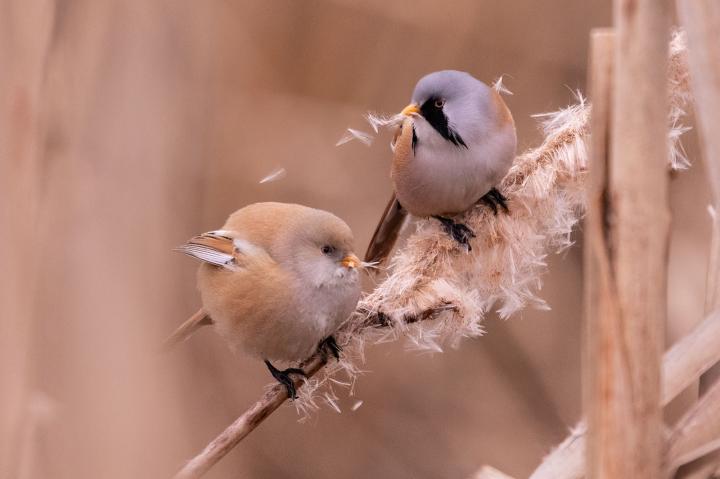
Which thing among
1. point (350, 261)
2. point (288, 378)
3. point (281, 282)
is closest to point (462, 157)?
point (350, 261)

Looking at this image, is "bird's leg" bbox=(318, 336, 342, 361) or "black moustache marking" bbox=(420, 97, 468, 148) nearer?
"bird's leg" bbox=(318, 336, 342, 361)

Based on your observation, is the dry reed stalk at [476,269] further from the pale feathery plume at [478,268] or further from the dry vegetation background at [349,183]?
the dry vegetation background at [349,183]

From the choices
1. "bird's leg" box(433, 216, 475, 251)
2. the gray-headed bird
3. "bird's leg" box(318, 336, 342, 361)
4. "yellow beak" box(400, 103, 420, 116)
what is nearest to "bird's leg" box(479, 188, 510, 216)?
the gray-headed bird

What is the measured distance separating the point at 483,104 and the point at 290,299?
0.90 m

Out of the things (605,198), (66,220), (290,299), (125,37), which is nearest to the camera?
(605,198)

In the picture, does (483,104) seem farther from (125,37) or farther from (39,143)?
(39,143)

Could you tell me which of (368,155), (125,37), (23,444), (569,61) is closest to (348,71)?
(368,155)

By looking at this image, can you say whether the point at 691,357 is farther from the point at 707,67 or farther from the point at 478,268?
the point at 478,268

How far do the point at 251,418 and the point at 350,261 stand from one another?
2.00 ft

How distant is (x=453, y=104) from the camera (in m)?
2.62

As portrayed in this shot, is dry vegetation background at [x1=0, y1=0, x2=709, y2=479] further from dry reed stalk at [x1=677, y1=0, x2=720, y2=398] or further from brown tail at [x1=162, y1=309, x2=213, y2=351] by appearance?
dry reed stalk at [x1=677, y1=0, x2=720, y2=398]

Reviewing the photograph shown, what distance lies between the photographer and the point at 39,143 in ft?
4.51

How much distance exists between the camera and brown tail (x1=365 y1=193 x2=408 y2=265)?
2799mm

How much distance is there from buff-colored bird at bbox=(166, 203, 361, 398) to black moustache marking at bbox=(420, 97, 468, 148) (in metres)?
0.53
